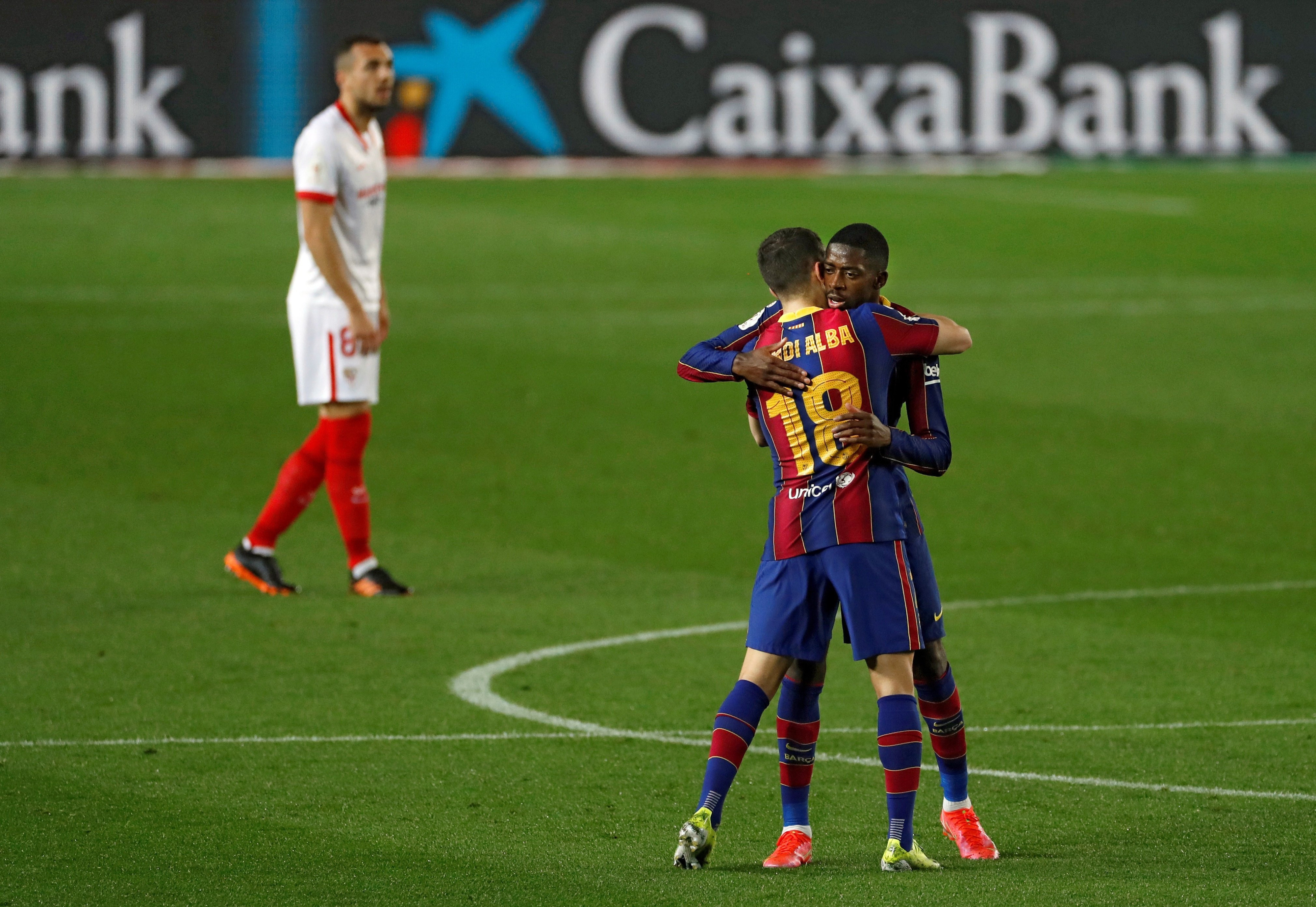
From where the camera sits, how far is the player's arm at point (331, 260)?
28.4 ft

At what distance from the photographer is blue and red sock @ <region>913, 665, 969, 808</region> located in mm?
5426

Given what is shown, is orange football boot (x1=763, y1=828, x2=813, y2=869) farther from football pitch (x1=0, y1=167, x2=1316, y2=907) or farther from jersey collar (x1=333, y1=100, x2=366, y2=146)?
jersey collar (x1=333, y1=100, x2=366, y2=146)

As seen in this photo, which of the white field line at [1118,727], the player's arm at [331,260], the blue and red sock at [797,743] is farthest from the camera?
the player's arm at [331,260]

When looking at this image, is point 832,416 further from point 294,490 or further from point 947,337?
point 294,490

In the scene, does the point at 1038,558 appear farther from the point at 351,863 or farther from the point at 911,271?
the point at 911,271

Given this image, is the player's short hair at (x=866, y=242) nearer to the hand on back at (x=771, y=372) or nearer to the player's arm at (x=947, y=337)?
the player's arm at (x=947, y=337)

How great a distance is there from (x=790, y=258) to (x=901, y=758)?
1182 millimetres

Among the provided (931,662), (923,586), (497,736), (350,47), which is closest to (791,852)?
(931,662)

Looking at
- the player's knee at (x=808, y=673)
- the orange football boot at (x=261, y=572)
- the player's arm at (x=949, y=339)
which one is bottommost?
the orange football boot at (x=261, y=572)

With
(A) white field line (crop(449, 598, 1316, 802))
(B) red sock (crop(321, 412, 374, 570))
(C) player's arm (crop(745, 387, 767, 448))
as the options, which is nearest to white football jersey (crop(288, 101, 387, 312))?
(B) red sock (crop(321, 412, 374, 570))

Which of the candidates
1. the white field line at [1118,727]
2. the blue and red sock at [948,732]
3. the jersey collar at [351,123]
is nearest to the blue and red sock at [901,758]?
the blue and red sock at [948,732]

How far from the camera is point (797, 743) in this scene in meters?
5.34

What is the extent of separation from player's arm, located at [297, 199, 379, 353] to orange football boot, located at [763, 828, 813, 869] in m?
3.93

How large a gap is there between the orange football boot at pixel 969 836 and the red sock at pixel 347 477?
12.8 ft
